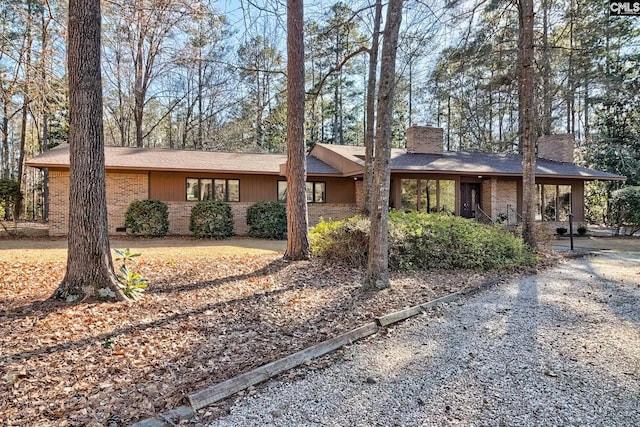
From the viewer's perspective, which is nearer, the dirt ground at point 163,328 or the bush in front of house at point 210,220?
the dirt ground at point 163,328

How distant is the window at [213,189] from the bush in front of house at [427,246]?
7.58 m

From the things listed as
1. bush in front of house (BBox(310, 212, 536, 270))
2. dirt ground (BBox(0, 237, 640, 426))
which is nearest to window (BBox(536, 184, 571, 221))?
bush in front of house (BBox(310, 212, 536, 270))

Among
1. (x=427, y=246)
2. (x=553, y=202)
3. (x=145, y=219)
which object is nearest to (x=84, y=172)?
(x=427, y=246)

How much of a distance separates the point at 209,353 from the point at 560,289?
5.58m

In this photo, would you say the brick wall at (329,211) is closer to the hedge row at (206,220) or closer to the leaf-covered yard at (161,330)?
the hedge row at (206,220)

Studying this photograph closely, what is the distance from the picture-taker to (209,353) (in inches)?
135

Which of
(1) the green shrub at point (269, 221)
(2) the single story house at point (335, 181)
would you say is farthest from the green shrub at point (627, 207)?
(1) the green shrub at point (269, 221)

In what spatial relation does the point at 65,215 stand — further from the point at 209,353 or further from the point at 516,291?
the point at 516,291

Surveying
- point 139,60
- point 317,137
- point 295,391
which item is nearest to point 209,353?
point 295,391

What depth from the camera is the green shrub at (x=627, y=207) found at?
14.2 metres

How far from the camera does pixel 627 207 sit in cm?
1462

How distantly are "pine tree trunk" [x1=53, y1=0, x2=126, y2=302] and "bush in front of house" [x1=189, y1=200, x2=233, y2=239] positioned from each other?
8.27m

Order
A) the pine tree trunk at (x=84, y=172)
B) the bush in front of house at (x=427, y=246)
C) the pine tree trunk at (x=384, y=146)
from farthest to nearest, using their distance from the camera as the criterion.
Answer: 1. the bush in front of house at (x=427, y=246)
2. the pine tree trunk at (x=384, y=146)
3. the pine tree trunk at (x=84, y=172)

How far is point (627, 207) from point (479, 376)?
15.7m
